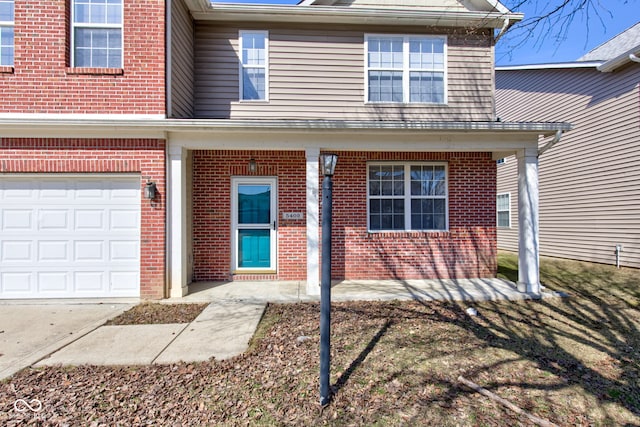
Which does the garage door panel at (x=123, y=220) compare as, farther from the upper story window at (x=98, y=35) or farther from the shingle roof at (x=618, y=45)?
the shingle roof at (x=618, y=45)

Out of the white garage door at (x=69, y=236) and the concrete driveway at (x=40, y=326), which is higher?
the white garage door at (x=69, y=236)

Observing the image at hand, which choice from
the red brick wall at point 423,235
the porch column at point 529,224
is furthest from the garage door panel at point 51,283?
the porch column at point 529,224

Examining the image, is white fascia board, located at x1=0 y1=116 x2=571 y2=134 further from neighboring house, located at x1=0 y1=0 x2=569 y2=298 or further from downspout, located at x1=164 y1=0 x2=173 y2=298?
downspout, located at x1=164 y1=0 x2=173 y2=298

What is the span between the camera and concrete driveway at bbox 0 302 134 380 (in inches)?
143

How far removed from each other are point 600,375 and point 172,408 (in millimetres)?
4096

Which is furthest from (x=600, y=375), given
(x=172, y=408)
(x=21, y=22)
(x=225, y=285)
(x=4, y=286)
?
(x=21, y=22)

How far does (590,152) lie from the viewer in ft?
31.0

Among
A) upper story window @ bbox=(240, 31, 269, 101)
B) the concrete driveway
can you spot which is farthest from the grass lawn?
upper story window @ bbox=(240, 31, 269, 101)

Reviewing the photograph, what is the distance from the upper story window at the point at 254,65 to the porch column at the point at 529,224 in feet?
18.3

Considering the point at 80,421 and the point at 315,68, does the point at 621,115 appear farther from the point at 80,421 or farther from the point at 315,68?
the point at 80,421

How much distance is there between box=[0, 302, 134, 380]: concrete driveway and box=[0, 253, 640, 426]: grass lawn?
0.54 meters

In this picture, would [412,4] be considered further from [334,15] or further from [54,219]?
[54,219]

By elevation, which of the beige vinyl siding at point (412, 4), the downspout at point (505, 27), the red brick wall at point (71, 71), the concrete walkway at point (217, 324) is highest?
the beige vinyl siding at point (412, 4)

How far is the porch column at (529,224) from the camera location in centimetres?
604
